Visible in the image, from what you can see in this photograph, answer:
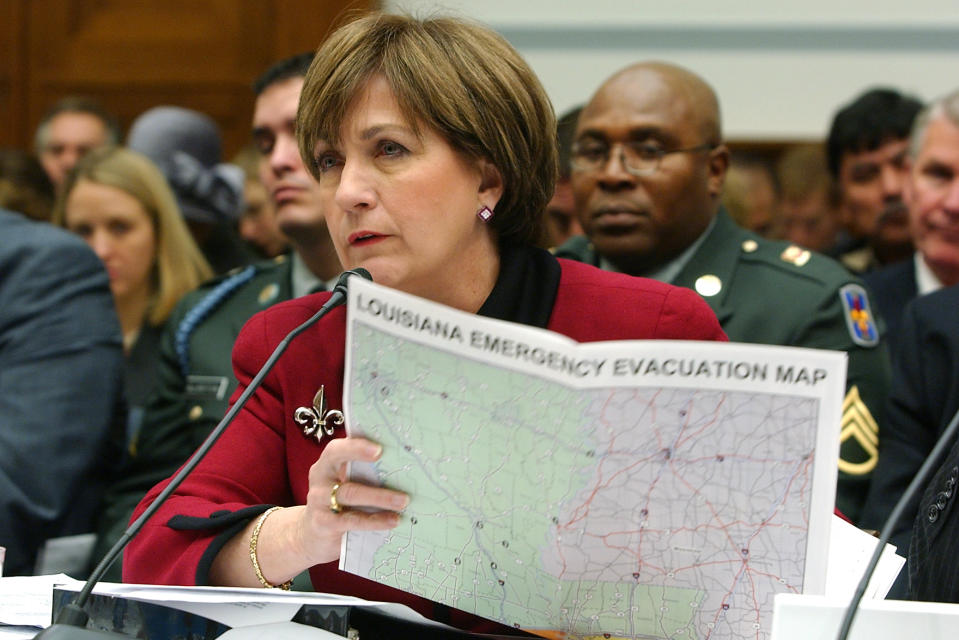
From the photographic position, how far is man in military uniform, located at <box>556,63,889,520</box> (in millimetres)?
2402

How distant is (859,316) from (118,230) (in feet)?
6.40

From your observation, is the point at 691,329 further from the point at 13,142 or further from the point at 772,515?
the point at 13,142

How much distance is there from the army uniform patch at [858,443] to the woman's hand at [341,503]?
4.26ft

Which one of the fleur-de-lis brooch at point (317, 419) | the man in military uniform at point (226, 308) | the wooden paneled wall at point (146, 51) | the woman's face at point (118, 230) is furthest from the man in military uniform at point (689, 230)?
the wooden paneled wall at point (146, 51)

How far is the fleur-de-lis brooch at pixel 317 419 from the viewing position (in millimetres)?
1515

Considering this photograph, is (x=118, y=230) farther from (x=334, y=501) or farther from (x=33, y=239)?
(x=334, y=501)

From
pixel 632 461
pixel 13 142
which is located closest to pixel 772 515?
pixel 632 461

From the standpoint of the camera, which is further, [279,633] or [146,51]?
[146,51]

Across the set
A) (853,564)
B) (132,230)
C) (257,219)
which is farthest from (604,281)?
(257,219)

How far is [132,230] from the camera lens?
3289 millimetres

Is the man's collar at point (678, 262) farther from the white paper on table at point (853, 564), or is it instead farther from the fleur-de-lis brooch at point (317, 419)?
the white paper on table at point (853, 564)

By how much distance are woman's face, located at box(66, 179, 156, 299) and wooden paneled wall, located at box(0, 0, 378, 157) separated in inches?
80.3

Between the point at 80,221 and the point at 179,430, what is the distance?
953 mm

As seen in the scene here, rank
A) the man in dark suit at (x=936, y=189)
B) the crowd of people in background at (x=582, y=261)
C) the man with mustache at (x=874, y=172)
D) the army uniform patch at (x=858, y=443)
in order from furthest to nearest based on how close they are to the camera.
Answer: the man with mustache at (x=874, y=172) < the man in dark suit at (x=936, y=189) < the army uniform patch at (x=858, y=443) < the crowd of people in background at (x=582, y=261)
